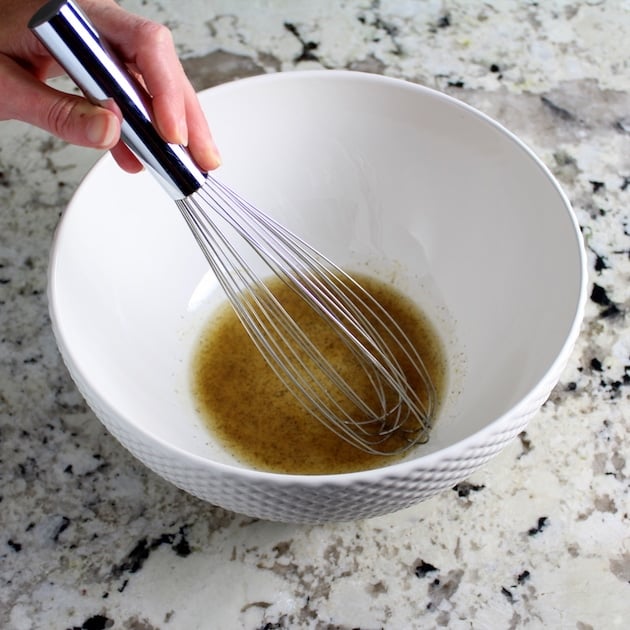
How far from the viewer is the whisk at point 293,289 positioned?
51cm

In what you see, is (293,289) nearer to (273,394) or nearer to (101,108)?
(273,394)

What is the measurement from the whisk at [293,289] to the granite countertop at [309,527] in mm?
76

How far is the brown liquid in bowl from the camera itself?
631 mm

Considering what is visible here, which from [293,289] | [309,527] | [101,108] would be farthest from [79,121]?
[309,527]

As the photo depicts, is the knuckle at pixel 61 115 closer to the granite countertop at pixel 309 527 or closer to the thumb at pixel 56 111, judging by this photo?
the thumb at pixel 56 111

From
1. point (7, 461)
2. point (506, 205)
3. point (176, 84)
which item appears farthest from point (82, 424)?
point (506, 205)

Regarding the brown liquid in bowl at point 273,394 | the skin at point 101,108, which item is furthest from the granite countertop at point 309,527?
the skin at point 101,108

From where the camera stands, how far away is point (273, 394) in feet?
2.24

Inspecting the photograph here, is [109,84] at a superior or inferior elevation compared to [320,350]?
superior

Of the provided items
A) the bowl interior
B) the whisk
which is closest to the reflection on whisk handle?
the whisk

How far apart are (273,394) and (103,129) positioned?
0.85ft

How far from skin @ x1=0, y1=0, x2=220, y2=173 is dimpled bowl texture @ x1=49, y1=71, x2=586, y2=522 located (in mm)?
77

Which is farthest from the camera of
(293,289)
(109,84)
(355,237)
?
(355,237)

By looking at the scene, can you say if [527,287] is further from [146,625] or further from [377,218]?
[146,625]
